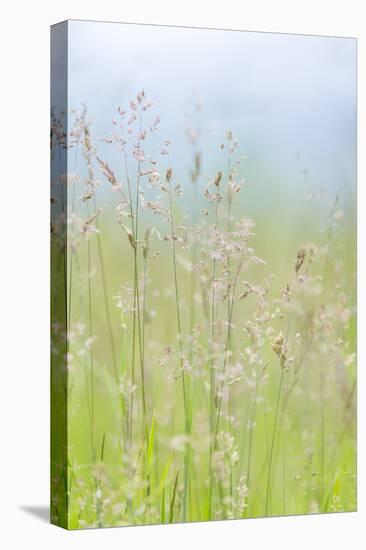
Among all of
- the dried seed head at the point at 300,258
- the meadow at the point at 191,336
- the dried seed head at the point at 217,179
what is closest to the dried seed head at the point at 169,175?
the meadow at the point at 191,336

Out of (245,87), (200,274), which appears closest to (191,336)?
(200,274)

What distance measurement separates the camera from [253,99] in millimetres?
7703

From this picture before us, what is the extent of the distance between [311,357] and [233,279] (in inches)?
24.7

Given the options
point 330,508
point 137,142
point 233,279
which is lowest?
point 330,508

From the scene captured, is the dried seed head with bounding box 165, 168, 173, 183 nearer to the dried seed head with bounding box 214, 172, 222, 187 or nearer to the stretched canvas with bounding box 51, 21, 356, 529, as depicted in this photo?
the stretched canvas with bounding box 51, 21, 356, 529

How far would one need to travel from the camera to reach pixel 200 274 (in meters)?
7.56

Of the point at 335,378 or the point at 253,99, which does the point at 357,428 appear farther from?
the point at 253,99

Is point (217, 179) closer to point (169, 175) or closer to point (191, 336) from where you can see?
point (169, 175)

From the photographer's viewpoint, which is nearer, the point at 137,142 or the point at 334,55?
the point at 137,142

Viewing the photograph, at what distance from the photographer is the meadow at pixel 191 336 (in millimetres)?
7332

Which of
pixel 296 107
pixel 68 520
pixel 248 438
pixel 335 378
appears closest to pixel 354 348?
pixel 335 378

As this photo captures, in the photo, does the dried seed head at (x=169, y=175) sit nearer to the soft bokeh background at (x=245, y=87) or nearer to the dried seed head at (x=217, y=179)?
the soft bokeh background at (x=245, y=87)

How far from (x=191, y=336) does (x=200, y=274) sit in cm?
32

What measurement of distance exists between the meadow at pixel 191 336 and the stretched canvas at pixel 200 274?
10 mm
